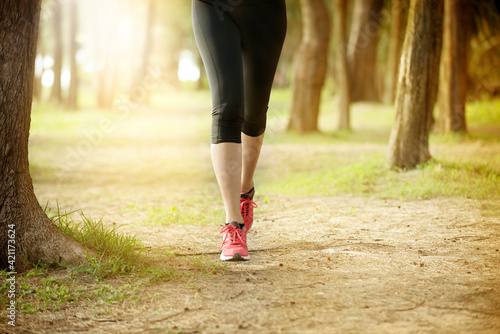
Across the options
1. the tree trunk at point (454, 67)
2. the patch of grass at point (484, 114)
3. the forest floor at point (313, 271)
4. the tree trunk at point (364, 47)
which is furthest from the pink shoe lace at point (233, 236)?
the tree trunk at point (364, 47)

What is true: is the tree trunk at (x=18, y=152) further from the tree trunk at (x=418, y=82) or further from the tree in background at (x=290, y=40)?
the tree in background at (x=290, y=40)

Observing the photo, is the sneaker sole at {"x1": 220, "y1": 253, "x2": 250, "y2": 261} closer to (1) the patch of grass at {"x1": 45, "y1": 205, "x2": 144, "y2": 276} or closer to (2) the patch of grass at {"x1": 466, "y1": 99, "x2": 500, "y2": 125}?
(1) the patch of grass at {"x1": 45, "y1": 205, "x2": 144, "y2": 276}

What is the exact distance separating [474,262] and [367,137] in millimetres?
8657

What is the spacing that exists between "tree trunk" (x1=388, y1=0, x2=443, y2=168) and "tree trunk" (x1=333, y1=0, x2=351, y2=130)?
246 inches

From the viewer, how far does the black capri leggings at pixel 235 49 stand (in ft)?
10.3

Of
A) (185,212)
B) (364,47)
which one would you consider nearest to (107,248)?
(185,212)

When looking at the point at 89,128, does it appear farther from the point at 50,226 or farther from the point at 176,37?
the point at 176,37

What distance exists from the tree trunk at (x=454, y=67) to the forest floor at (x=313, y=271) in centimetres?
559

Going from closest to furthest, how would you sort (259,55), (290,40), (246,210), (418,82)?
(259,55) < (246,210) < (418,82) < (290,40)

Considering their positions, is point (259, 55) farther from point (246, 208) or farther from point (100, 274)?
point (100, 274)

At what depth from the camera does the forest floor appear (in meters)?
2.33

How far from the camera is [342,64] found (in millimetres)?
12758

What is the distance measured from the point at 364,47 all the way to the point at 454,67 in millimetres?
7474

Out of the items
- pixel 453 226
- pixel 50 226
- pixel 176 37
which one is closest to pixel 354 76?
pixel 453 226
